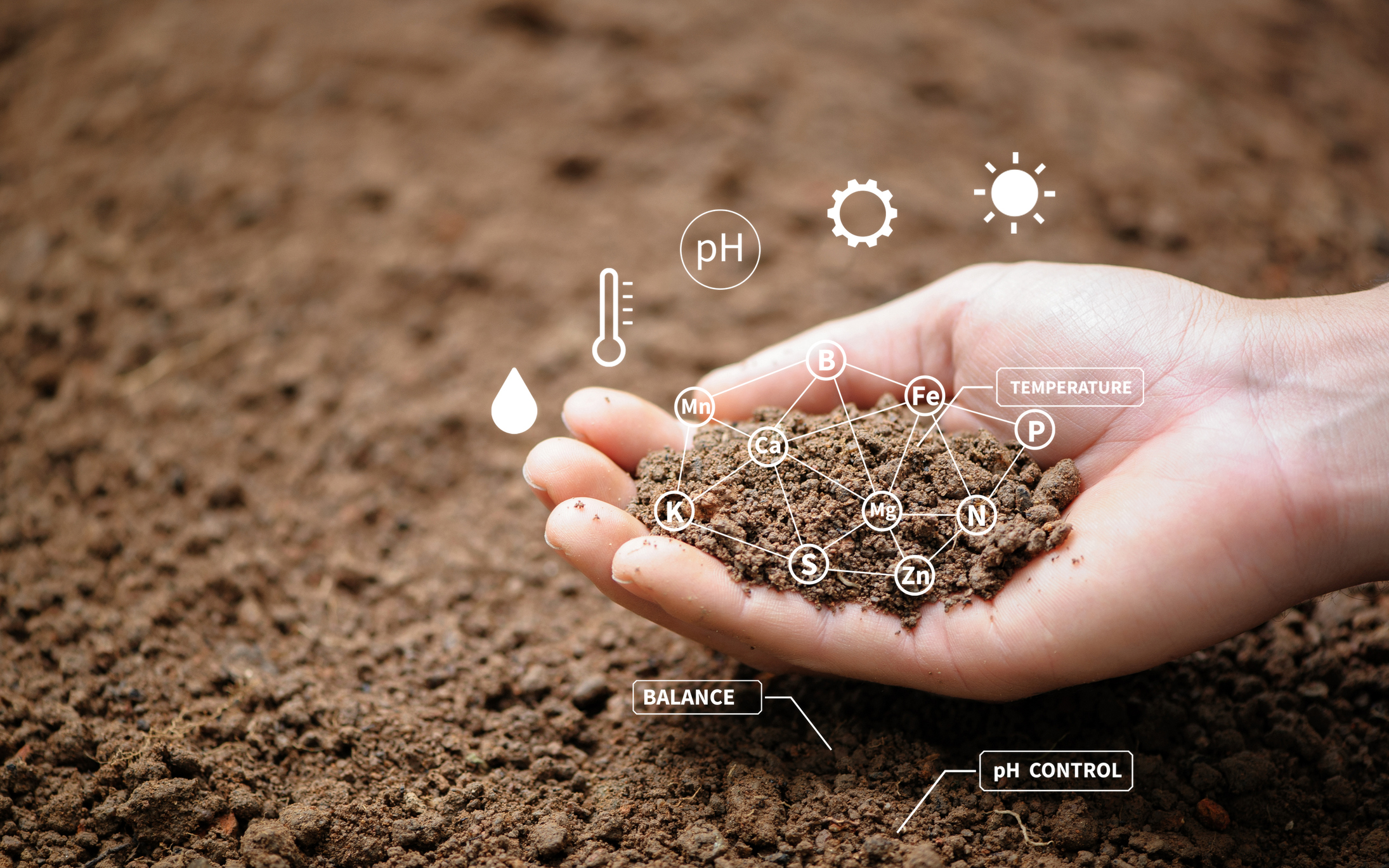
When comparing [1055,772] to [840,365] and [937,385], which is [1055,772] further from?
Result: [840,365]

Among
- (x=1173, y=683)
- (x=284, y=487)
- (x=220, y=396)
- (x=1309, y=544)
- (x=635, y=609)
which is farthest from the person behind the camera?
(x=220, y=396)

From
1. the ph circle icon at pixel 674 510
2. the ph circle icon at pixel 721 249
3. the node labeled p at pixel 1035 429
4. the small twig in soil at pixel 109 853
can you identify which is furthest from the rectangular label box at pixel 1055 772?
the ph circle icon at pixel 721 249

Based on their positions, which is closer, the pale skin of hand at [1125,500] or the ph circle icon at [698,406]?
the pale skin of hand at [1125,500]

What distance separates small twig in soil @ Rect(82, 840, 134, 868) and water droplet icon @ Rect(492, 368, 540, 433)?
1197mm

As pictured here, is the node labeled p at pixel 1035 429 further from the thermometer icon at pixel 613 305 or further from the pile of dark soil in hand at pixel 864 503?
the thermometer icon at pixel 613 305

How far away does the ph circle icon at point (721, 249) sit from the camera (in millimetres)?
2793

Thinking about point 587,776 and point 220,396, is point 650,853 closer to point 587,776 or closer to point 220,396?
point 587,776

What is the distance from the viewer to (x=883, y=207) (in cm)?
290

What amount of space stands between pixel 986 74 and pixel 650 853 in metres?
2.91

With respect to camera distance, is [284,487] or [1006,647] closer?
[1006,647]

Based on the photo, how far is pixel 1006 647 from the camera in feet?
4.70

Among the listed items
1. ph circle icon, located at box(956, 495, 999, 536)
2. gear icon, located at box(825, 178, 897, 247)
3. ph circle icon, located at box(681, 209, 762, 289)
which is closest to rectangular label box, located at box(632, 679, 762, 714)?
ph circle icon, located at box(956, 495, 999, 536)

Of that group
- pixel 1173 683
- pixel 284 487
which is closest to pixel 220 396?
pixel 284 487

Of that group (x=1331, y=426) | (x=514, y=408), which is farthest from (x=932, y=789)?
(x=514, y=408)
